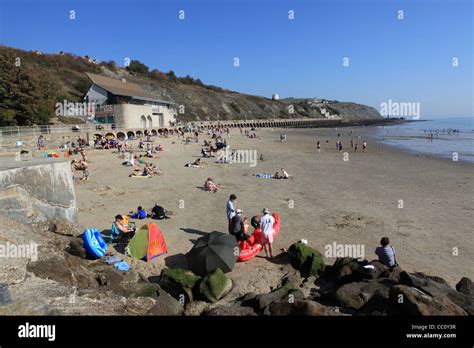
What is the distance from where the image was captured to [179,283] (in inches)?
276

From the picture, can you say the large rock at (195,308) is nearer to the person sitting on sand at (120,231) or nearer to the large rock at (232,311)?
the large rock at (232,311)

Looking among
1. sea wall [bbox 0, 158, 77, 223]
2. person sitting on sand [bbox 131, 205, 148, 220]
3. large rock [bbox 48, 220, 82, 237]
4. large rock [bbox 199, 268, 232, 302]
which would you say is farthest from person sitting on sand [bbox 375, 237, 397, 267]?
sea wall [bbox 0, 158, 77, 223]

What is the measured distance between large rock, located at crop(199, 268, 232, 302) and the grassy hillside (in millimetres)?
31881

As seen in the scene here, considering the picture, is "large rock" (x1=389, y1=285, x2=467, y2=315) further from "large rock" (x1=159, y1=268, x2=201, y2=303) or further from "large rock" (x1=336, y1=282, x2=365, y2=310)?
"large rock" (x1=159, y1=268, x2=201, y2=303)

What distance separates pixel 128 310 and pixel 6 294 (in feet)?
5.69

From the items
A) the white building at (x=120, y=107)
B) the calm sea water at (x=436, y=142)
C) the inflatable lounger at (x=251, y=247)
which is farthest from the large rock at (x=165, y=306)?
the white building at (x=120, y=107)

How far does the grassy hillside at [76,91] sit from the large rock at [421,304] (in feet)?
115

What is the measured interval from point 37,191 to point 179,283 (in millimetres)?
5177

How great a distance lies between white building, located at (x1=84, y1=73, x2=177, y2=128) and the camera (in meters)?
45.7

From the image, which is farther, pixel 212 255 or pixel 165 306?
pixel 212 255

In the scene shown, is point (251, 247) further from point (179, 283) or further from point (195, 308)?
point (195, 308)

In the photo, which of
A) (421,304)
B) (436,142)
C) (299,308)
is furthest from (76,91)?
(421,304)

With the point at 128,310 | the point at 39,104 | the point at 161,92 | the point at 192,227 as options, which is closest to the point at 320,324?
the point at 128,310

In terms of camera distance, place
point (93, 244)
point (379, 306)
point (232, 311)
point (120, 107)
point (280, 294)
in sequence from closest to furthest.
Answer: point (379, 306) → point (232, 311) → point (280, 294) → point (93, 244) → point (120, 107)
